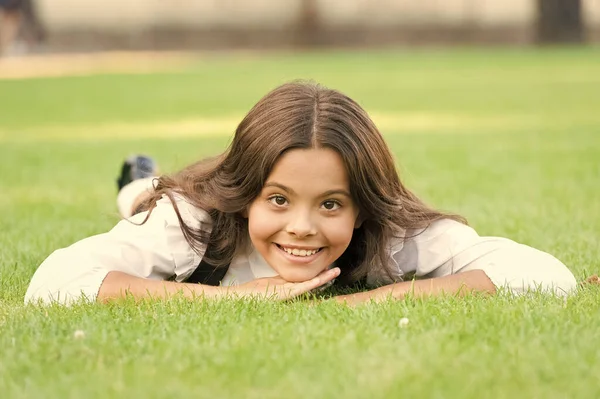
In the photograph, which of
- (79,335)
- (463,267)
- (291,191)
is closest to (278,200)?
(291,191)

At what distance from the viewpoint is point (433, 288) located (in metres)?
3.59

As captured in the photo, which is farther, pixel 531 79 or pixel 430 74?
pixel 430 74

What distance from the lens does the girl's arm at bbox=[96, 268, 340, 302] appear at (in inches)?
138

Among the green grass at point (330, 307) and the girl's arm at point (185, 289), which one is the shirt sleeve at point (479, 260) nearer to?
the green grass at point (330, 307)

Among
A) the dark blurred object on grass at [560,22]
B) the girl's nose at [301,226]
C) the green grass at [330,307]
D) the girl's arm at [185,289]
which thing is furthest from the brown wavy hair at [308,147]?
the dark blurred object on grass at [560,22]

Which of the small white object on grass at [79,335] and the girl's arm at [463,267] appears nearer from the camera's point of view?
the small white object on grass at [79,335]

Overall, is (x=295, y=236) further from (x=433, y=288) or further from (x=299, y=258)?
(x=433, y=288)

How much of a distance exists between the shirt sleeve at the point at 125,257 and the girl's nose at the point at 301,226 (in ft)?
1.53

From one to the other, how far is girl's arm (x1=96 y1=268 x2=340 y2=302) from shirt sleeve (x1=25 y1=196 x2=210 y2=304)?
48 millimetres

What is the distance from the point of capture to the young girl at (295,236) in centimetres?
358

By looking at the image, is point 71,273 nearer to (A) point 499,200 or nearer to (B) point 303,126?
(B) point 303,126

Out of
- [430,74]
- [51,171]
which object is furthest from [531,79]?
[51,171]

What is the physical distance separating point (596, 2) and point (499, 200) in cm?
2531

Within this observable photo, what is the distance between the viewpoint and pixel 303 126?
3631mm
